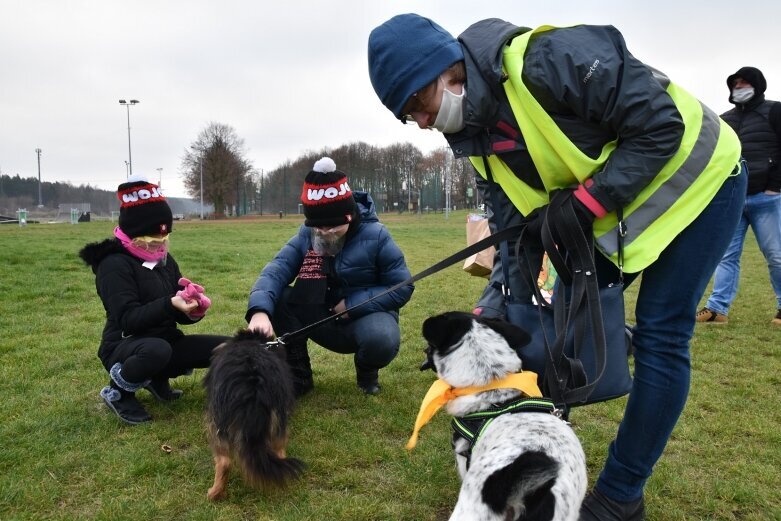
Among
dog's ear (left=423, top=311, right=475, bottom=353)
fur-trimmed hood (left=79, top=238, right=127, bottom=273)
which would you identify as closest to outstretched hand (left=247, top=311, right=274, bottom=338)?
fur-trimmed hood (left=79, top=238, right=127, bottom=273)

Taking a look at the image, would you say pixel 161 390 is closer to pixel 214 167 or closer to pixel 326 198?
pixel 326 198

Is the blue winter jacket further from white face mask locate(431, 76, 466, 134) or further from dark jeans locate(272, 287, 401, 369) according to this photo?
white face mask locate(431, 76, 466, 134)

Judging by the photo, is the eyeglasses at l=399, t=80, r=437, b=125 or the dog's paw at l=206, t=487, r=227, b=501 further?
the dog's paw at l=206, t=487, r=227, b=501

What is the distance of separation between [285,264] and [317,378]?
3.65 ft

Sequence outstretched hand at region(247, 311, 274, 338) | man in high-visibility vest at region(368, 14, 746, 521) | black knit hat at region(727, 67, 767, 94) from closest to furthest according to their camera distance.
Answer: man in high-visibility vest at region(368, 14, 746, 521)
outstretched hand at region(247, 311, 274, 338)
black knit hat at region(727, 67, 767, 94)

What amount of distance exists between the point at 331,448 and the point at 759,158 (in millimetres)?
5705

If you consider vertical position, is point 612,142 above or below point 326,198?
above

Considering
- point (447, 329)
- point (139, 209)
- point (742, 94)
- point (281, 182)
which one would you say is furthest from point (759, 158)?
point (281, 182)

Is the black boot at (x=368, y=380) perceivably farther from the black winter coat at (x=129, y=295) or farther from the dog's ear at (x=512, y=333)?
the dog's ear at (x=512, y=333)

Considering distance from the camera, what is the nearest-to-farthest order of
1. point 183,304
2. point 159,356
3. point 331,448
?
point 331,448, point 183,304, point 159,356

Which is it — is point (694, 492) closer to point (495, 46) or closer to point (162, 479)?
point (495, 46)

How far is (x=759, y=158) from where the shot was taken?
20.1ft

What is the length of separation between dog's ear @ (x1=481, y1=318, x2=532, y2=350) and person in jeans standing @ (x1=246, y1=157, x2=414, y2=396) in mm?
1439

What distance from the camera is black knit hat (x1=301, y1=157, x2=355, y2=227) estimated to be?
401 centimetres
